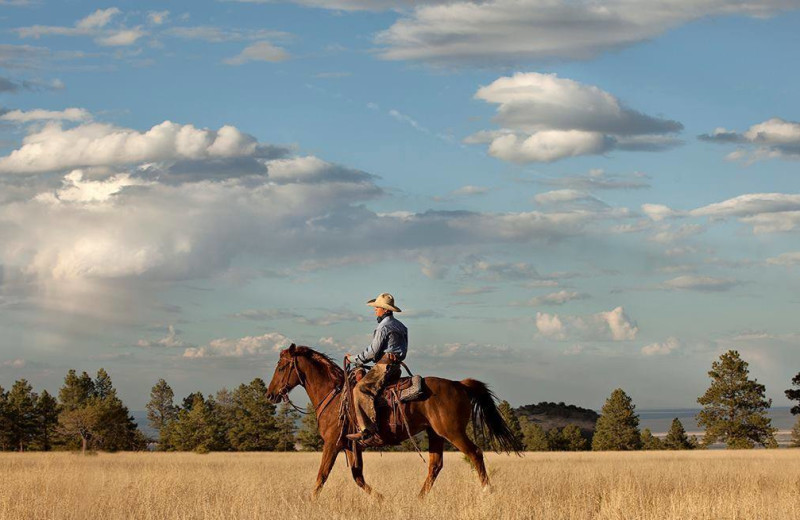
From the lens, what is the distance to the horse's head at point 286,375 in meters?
15.8

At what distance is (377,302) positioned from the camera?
15.1 metres

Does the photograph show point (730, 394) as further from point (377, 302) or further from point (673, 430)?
point (377, 302)

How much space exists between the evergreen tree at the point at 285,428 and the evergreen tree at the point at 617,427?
2125 centimetres

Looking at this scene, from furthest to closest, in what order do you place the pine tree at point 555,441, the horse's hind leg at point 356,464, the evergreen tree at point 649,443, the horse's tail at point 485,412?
1. the evergreen tree at point 649,443
2. the pine tree at point 555,441
3. the horse's tail at point 485,412
4. the horse's hind leg at point 356,464

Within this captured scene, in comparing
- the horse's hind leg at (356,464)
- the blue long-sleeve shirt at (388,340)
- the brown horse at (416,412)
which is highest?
the blue long-sleeve shirt at (388,340)

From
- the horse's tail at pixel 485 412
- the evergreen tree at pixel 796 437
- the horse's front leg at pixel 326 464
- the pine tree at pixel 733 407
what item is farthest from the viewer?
the evergreen tree at pixel 796 437

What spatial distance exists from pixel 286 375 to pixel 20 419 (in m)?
60.6

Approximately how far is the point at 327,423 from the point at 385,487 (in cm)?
202

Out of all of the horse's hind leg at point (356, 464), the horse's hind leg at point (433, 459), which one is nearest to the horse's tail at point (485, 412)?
the horse's hind leg at point (433, 459)

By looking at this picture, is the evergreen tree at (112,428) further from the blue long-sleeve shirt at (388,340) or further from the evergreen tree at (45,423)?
the blue long-sleeve shirt at (388,340)

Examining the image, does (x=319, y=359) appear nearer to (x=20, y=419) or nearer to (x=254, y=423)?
(x=254, y=423)

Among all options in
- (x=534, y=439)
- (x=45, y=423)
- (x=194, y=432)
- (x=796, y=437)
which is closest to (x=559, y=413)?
(x=796, y=437)

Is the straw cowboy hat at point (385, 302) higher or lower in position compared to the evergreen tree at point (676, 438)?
higher

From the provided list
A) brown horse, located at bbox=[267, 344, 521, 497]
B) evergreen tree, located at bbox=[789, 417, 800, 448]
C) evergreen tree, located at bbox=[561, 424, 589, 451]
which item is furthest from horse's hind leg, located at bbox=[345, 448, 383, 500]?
evergreen tree, located at bbox=[789, 417, 800, 448]
